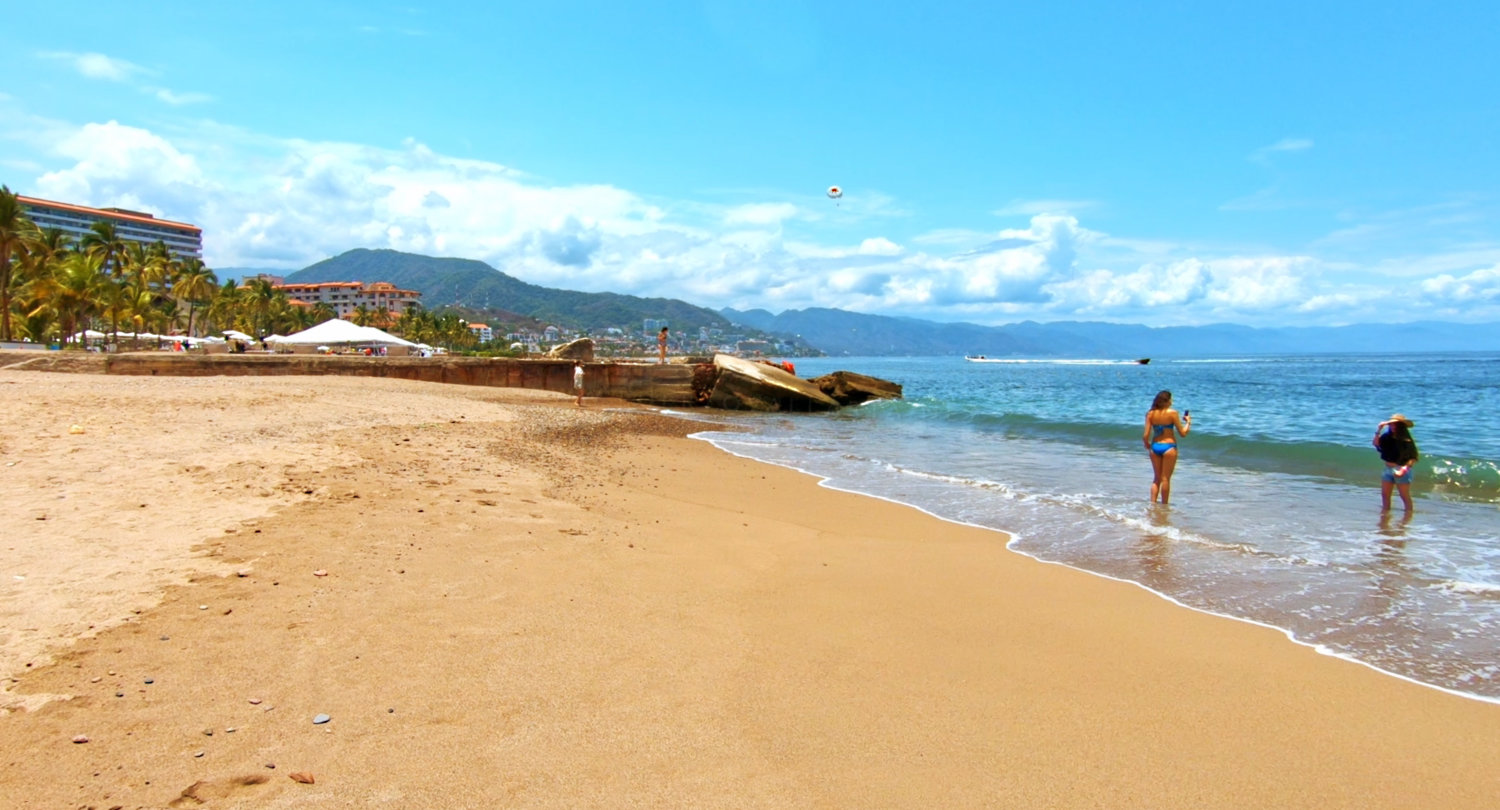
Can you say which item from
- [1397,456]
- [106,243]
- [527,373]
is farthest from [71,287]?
[1397,456]

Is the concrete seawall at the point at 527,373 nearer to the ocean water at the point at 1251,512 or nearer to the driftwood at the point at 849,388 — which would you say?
the driftwood at the point at 849,388

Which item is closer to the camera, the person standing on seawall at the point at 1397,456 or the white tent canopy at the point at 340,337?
the person standing on seawall at the point at 1397,456

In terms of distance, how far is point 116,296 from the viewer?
1860 inches

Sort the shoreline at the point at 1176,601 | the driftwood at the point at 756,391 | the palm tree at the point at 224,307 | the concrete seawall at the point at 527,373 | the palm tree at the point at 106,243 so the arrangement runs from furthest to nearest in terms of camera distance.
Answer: the palm tree at the point at 224,307 < the palm tree at the point at 106,243 < the driftwood at the point at 756,391 < the concrete seawall at the point at 527,373 < the shoreline at the point at 1176,601

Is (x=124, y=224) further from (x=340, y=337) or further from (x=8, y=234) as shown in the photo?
(x=340, y=337)

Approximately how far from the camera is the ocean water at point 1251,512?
5.88m

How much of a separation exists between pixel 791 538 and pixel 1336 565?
16.7 ft

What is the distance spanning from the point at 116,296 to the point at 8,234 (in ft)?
28.2

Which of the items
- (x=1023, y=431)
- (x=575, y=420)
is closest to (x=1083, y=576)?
(x=575, y=420)

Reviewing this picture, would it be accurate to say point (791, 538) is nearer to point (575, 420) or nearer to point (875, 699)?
point (875, 699)

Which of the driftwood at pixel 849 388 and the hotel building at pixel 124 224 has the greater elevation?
the hotel building at pixel 124 224

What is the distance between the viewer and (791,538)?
7.83 metres

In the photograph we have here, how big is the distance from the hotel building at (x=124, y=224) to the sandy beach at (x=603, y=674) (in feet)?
501

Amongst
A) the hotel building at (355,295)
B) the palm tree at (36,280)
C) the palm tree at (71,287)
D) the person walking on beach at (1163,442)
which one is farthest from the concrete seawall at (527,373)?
the hotel building at (355,295)
